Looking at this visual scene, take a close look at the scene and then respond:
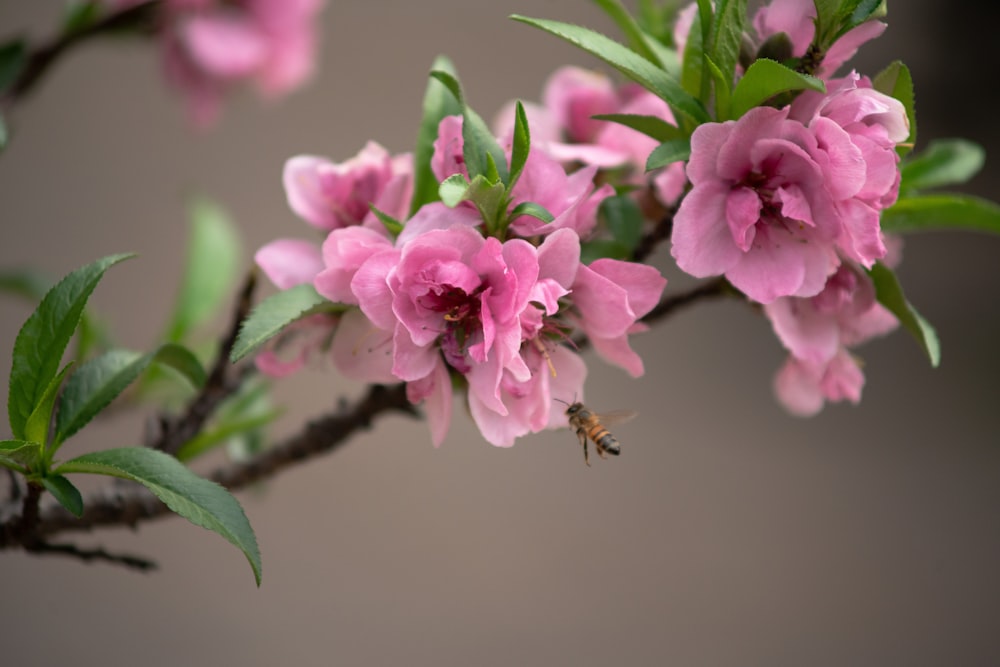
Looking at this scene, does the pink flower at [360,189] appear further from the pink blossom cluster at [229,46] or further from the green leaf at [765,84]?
the pink blossom cluster at [229,46]

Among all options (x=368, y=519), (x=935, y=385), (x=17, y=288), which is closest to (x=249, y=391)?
(x=17, y=288)

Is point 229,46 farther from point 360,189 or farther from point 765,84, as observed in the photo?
point 765,84

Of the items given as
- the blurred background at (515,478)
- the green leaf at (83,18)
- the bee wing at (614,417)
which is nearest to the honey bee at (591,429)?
the bee wing at (614,417)

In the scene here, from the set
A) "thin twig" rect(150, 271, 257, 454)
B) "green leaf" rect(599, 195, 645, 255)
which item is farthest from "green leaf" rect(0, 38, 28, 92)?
"green leaf" rect(599, 195, 645, 255)

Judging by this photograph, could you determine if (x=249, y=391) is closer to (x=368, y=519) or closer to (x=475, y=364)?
(x=475, y=364)

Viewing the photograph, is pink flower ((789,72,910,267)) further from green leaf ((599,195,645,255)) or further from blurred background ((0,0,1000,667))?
blurred background ((0,0,1000,667))
